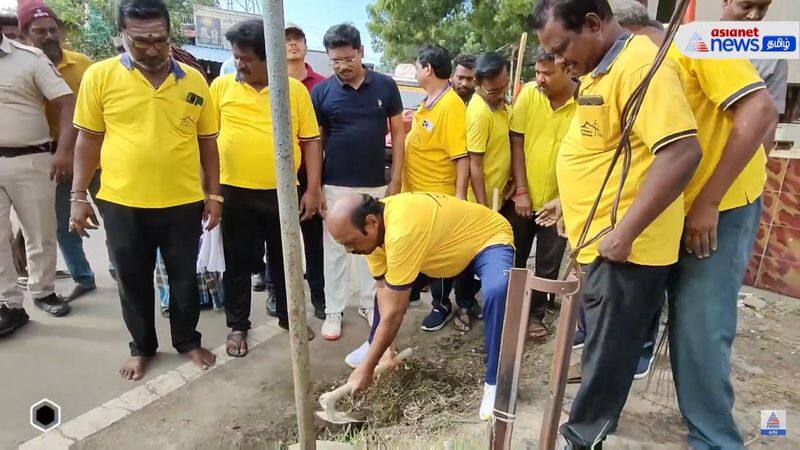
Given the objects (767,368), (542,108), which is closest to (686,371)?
(767,368)

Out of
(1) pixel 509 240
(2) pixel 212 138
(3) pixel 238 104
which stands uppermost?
(3) pixel 238 104

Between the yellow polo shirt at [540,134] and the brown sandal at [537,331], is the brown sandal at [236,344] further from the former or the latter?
the yellow polo shirt at [540,134]

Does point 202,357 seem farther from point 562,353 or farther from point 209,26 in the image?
point 209,26

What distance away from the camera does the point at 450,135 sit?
3.30 meters

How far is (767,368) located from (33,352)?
162 inches

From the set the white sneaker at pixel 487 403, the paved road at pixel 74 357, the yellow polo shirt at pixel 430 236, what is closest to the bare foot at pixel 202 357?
the paved road at pixel 74 357

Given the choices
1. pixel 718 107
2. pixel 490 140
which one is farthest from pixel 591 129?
pixel 490 140

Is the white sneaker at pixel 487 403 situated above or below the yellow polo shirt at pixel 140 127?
below

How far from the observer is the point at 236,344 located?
3121mm

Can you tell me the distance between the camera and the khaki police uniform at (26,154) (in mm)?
3025


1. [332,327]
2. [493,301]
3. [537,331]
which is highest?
[493,301]

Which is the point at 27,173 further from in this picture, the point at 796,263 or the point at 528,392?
the point at 796,263

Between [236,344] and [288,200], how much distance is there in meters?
1.96

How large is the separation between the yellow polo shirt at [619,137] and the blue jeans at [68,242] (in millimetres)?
3554
